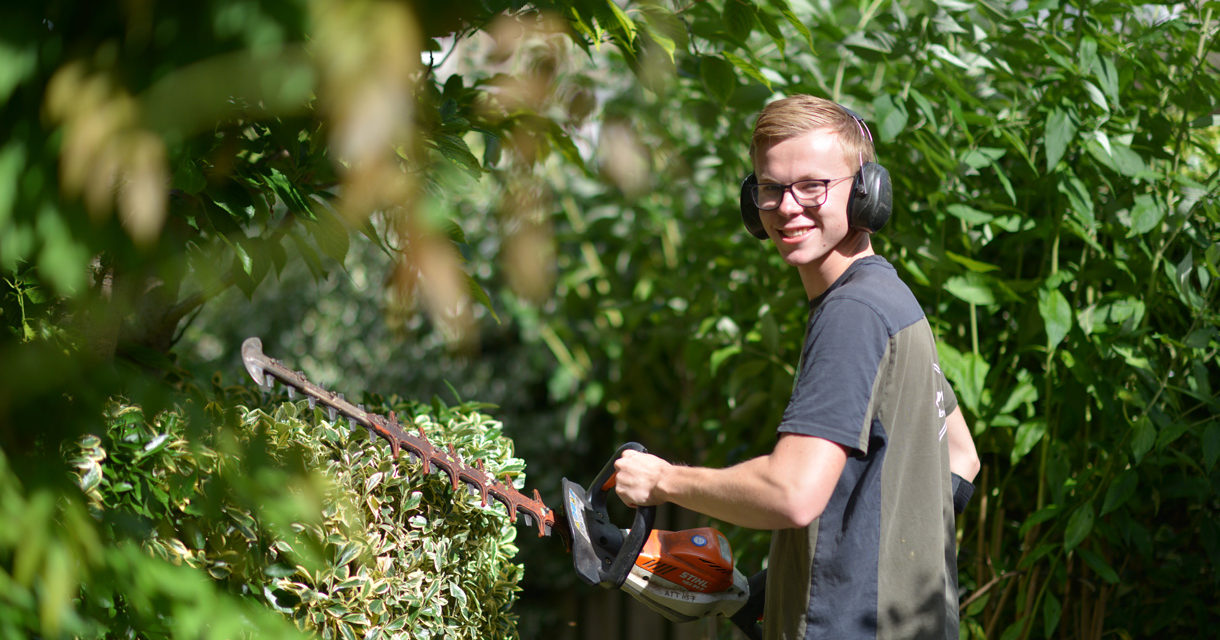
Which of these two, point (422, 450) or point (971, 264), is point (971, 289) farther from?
point (422, 450)

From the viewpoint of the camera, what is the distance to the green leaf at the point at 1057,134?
224 centimetres

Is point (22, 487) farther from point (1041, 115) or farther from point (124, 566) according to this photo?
point (1041, 115)

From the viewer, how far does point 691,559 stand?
176 centimetres

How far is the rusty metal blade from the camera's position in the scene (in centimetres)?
178

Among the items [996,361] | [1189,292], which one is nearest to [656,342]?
[996,361]

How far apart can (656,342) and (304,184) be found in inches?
81.3

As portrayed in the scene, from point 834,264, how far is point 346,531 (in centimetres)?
104

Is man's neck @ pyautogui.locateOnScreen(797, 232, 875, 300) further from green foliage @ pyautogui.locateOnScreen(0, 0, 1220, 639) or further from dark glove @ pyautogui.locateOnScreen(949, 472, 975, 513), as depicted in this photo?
dark glove @ pyautogui.locateOnScreen(949, 472, 975, 513)

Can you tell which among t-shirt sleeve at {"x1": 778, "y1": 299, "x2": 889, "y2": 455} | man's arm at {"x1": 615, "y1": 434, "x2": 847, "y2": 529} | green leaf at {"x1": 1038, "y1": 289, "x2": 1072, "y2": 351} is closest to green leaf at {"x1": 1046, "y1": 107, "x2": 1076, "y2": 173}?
green leaf at {"x1": 1038, "y1": 289, "x2": 1072, "y2": 351}

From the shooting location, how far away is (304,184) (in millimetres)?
1833

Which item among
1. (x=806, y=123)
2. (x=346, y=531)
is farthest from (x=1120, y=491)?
(x=346, y=531)

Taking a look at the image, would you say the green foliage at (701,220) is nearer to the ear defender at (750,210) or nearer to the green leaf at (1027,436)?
the green leaf at (1027,436)

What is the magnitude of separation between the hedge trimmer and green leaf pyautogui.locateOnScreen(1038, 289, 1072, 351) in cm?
102

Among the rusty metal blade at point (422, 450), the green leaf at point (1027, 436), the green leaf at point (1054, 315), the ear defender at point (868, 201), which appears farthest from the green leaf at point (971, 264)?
the rusty metal blade at point (422, 450)
